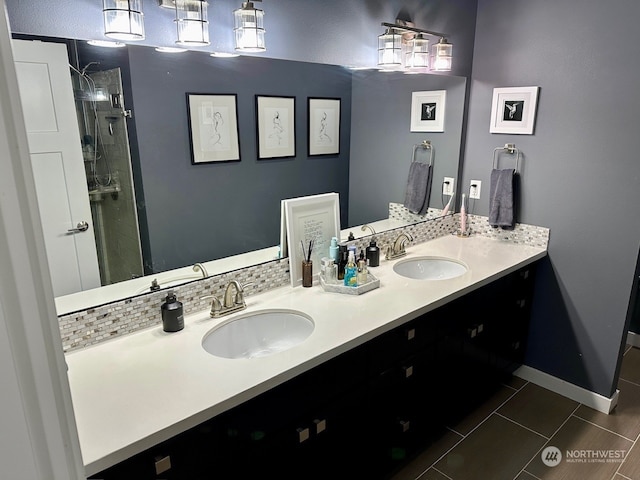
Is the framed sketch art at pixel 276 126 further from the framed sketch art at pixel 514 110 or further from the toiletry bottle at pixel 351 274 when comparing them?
the framed sketch art at pixel 514 110

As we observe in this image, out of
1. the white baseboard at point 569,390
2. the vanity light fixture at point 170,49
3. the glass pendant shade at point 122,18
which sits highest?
the glass pendant shade at point 122,18

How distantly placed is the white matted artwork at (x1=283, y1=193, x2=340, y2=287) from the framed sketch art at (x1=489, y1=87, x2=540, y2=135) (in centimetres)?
116

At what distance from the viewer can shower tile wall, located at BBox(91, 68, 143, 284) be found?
4.86 ft

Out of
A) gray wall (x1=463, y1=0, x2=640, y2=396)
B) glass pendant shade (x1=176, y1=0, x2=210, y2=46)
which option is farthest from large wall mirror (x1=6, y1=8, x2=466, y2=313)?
gray wall (x1=463, y1=0, x2=640, y2=396)

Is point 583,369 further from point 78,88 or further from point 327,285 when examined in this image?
point 78,88

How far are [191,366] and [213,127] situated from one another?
0.92 meters

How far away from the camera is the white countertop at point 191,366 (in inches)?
43.7

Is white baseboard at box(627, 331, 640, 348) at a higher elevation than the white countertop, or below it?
below

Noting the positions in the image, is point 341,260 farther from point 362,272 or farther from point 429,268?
point 429,268

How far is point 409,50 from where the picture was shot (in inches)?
94.0

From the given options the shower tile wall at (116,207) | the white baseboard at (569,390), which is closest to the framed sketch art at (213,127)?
the shower tile wall at (116,207)

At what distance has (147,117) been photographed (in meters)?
1.59

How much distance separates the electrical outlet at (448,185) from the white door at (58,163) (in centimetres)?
205

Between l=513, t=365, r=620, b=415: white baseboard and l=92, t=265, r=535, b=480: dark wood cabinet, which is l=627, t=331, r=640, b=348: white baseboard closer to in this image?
l=513, t=365, r=620, b=415: white baseboard
